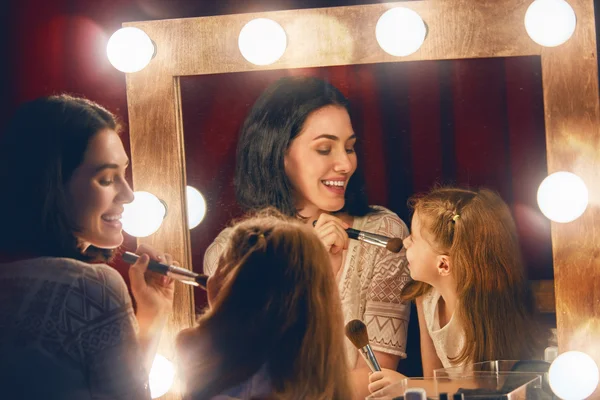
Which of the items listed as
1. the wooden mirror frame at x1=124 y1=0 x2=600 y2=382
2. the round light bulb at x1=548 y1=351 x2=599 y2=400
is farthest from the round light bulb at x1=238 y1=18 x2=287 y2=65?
the round light bulb at x1=548 y1=351 x2=599 y2=400

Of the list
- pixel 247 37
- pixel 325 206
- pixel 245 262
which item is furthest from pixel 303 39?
pixel 245 262

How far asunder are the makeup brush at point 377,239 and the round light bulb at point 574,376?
0.79 ft

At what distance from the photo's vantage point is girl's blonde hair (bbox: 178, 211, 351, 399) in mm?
884

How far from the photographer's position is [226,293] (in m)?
0.91

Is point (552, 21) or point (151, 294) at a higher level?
point (552, 21)

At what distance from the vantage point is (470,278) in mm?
1012

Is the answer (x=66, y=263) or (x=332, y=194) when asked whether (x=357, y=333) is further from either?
(x=66, y=263)

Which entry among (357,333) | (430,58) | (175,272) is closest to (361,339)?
(357,333)

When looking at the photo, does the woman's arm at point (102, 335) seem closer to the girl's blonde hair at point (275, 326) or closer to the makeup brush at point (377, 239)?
the girl's blonde hair at point (275, 326)

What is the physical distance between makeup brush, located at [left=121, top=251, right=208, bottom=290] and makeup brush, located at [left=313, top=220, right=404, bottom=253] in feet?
0.54

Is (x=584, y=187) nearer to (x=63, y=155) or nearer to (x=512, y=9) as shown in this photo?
(x=512, y=9)

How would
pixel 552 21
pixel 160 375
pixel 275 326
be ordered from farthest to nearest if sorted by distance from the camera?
pixel 160 375 → pixel 552 21 → pixel 275 326

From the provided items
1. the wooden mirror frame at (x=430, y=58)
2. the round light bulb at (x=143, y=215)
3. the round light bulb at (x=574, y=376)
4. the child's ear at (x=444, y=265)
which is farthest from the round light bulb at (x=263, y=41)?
the round light bulb at (x=574, y=376)

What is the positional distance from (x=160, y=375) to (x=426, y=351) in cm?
36
